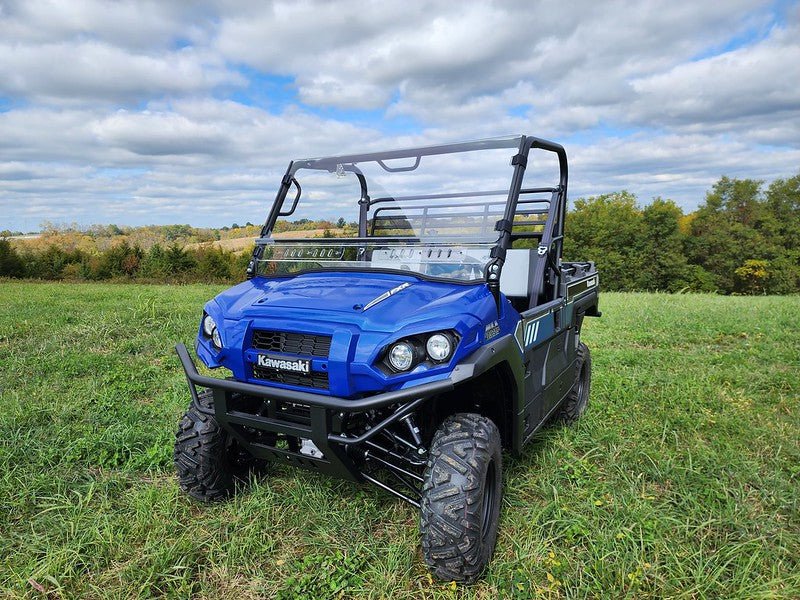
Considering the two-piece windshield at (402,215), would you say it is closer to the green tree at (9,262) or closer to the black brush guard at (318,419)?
the black brush guard at (318,419)

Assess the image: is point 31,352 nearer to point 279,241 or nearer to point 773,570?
point 279,241

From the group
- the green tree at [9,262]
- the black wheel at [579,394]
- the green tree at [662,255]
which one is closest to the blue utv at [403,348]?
the black wheel at [579,394]

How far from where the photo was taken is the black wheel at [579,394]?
4.49 meters

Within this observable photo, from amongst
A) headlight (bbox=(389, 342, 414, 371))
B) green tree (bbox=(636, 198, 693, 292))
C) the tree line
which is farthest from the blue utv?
green tree (bbox=(636, 198, 693, 292))

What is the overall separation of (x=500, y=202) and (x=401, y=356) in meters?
1.41

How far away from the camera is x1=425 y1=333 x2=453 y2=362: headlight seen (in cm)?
245

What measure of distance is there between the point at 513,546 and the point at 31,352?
5.82m

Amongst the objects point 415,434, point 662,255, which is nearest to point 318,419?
point 415,434

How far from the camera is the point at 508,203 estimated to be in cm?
307

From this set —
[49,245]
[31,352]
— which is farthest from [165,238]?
[31,352]

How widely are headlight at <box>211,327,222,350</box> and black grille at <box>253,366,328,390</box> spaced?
268 mm

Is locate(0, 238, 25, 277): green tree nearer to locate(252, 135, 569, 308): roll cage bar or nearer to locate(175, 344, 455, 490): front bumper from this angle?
locate(252, 135, 569, 308): roll cage bar

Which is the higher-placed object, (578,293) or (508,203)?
(508,203)

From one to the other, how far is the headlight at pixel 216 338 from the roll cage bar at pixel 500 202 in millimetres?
826
